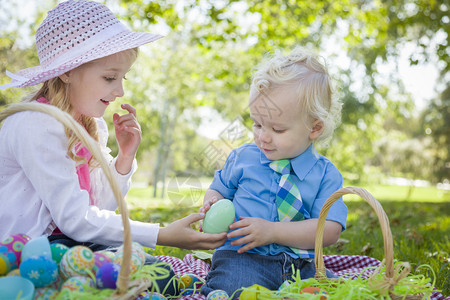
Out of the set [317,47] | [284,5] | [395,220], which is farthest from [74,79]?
[317,47]

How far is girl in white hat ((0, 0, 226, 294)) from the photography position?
167 cm

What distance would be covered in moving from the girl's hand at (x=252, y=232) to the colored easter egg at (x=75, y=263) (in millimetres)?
686

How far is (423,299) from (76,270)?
122 centimetres

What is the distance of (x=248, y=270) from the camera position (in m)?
1.97

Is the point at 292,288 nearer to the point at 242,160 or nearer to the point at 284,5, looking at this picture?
the point at 242,160

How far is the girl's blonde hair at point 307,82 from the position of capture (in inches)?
83.0

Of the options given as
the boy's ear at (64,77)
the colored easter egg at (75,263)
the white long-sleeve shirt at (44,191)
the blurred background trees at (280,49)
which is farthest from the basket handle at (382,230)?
the blurred background trees at (280,49)

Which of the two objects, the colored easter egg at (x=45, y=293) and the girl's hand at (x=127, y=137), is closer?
the colored easter egg at (x=45, y=293)

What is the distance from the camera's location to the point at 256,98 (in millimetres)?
2160

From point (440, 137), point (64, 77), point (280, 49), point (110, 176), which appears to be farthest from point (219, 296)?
point (440, 137)

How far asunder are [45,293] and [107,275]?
0.21 metres

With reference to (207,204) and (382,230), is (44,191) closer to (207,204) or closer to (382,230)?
(207,204)

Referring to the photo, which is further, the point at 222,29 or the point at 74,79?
the point at 222,29

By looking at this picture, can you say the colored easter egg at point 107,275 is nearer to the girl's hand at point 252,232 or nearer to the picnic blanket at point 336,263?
the girl's hand at point 252,232
